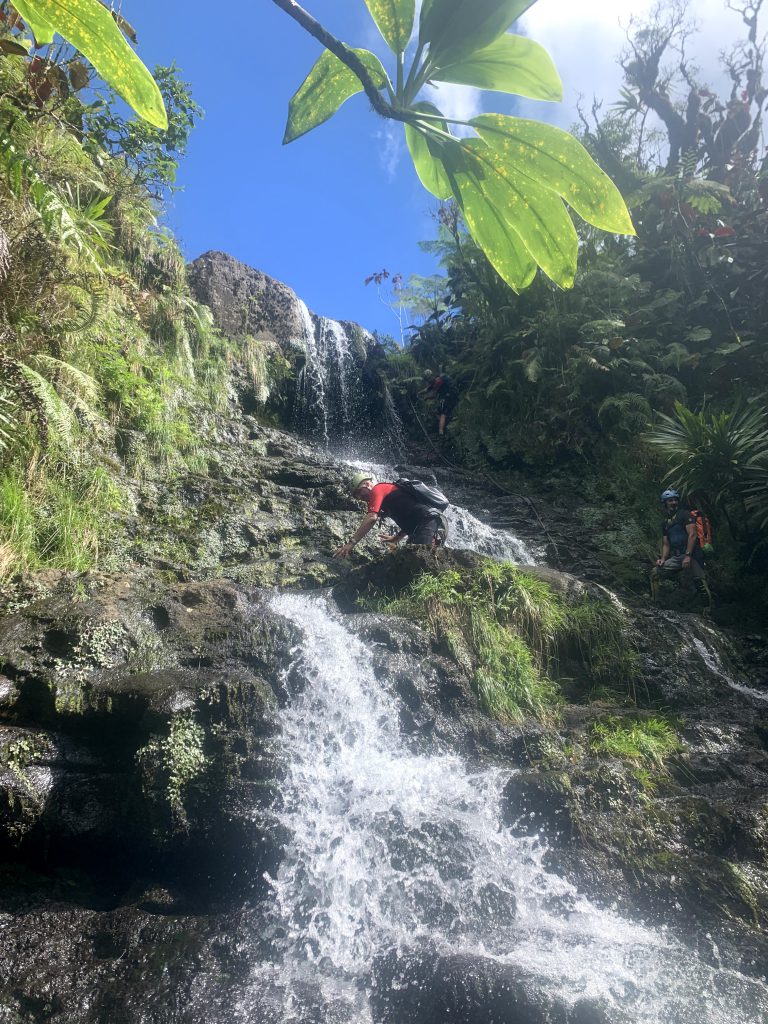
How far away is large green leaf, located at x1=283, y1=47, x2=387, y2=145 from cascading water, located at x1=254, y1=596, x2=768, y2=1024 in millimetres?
3641

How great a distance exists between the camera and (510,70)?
806mm

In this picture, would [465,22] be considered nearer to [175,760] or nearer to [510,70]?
[510,70]

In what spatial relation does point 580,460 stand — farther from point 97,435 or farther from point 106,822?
point 106,822

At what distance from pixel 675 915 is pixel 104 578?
15.6 ft

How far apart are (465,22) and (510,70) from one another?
9 centimetres

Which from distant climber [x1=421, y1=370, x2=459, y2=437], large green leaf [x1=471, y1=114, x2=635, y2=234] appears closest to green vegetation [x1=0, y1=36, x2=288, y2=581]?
large green leaf [x1=471, y1=114, x2=635, y2=234]

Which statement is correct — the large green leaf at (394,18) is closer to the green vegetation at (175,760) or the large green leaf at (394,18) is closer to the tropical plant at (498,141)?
the tropical plant at (498,141)

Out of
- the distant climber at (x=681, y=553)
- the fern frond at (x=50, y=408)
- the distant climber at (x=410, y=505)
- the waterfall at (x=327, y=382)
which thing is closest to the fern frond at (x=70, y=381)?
the fern frond at (x=50, y=408)

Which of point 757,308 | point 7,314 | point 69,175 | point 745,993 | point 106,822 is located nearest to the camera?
point 745,993

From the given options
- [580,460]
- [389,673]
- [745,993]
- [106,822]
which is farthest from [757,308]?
[106,822]

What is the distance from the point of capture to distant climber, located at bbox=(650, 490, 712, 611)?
27.3 feet

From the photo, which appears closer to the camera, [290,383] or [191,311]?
[191,311]

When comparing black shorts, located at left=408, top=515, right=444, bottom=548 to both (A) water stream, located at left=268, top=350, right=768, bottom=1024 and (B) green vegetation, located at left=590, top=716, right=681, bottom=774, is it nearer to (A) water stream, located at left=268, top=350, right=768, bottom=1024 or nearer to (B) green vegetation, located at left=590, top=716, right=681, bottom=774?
(A) water stream, located at left=268, top=350, right=768, bottom=1024

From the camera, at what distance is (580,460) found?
12438 mm
